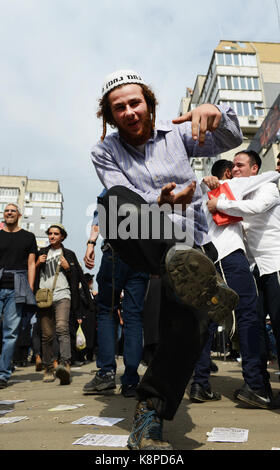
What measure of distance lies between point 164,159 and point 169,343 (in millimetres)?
961

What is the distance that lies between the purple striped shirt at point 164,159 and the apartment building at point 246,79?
42524mm

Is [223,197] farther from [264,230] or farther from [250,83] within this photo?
[250,83]

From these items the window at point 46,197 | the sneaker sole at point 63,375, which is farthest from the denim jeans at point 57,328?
the window at point 46,197

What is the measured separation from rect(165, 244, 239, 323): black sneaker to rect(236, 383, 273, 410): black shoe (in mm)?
1378

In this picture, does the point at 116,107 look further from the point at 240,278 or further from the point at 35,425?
the point at 35,425

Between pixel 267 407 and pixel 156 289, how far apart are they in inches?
48.4

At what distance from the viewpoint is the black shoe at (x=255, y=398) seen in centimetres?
249

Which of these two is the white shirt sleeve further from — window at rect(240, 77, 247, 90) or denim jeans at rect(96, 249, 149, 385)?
window at rect(240, 77, 247, 90)

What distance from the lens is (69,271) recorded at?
5352 mm

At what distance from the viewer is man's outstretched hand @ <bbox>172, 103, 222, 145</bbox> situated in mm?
1668

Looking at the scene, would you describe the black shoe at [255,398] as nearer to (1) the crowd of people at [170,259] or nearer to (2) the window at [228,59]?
(1) the crowd of people at [170,259]

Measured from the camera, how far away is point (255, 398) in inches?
98.7
